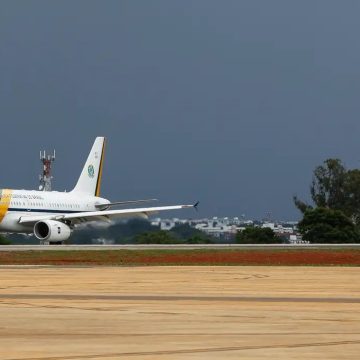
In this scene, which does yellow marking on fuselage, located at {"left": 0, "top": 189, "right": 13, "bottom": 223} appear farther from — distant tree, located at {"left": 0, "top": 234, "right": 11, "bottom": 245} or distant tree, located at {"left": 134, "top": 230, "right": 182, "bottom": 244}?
distant tree, located at {"left": 134, "top": 230, "right": 182, "bottom": 244}

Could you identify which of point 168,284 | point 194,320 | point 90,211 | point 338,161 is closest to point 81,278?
point 168,284

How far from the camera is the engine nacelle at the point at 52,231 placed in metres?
85.4

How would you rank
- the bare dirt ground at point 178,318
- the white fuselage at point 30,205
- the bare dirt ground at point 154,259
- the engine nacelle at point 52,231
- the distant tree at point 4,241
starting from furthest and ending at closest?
the distant tree at point 4,241 < the engine nacelle at point 52,231 < the white fuselage at point 30,205 < the bare dirt ground at point 154,259 < the bare dirt ground at point 178,318

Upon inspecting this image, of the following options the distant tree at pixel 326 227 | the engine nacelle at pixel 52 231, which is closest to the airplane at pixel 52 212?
the engine nacelle at pixel 52 231

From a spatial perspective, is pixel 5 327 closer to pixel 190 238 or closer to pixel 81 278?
pixel 81 278

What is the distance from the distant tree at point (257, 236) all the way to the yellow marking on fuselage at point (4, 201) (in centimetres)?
2371

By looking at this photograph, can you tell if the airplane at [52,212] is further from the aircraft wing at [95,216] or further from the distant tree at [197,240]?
the distant tree at [197,240]

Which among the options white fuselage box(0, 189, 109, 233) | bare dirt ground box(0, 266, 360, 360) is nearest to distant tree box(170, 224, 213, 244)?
white fuselage box(0, 189, 109, 233)

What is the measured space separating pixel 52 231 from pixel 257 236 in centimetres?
2389

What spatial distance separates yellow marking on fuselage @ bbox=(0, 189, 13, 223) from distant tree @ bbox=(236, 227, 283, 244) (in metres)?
23.7

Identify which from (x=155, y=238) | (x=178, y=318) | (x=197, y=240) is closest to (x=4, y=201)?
(x=155, y=238)

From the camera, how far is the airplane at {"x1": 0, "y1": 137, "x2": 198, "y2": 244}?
85.3m

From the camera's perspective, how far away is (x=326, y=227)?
339ft

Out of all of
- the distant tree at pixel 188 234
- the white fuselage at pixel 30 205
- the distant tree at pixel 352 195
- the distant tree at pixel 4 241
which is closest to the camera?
the white fuselage at pixel 30 205
